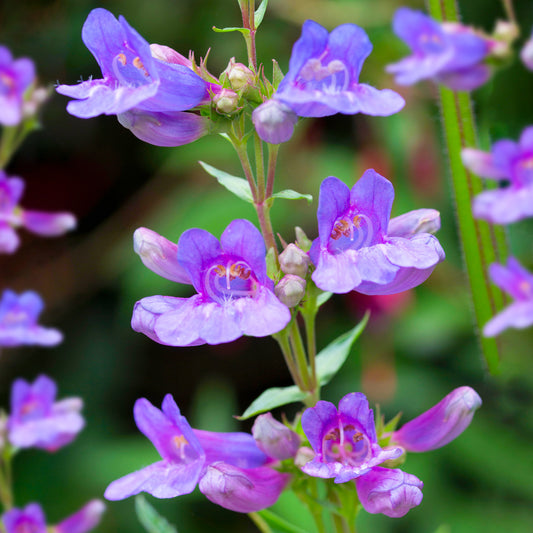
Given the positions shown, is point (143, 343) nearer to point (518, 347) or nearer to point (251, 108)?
point (518, 347)

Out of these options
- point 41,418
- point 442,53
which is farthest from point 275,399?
point 41,418

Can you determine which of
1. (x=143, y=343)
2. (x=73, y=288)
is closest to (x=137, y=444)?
(x=143, y=343)

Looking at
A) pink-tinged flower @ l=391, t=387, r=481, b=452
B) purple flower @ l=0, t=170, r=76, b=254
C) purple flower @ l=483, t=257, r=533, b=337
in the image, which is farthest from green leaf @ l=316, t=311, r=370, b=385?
purple flower @ l=0, t=170, r=76, b=254

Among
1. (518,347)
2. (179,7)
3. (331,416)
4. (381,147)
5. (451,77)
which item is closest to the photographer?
(451,77)

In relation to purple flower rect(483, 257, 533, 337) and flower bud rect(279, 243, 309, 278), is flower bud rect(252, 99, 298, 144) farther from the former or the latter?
purple flower rect(483, 257, 533, 337)

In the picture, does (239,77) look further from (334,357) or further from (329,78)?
(334,357)

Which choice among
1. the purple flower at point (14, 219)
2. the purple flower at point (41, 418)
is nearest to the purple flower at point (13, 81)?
the purple flower at point (14, 219)
